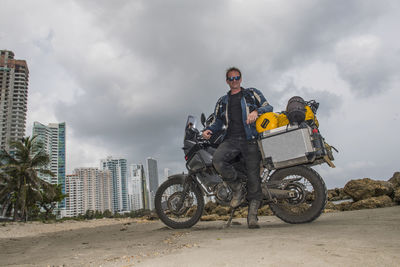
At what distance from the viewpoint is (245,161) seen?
411 cm

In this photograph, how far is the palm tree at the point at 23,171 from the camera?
92.2 feet

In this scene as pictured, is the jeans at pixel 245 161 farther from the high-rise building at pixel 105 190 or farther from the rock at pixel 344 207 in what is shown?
the high-rise building at pixel 105 190

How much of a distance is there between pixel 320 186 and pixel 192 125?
233 centimetres

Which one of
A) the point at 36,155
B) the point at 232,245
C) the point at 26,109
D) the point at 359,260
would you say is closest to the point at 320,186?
the point at 232,245

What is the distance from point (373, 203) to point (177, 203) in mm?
4102

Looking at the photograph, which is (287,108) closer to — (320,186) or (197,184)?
(320,186)

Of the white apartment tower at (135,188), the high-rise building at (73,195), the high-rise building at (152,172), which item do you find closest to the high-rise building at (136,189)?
the white apartment tower at (135,188)

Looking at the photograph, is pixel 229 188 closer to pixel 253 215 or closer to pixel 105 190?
pixel 253 215

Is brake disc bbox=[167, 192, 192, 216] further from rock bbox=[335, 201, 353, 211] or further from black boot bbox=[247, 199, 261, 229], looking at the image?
rock bbox=[335, 201, 353, 211]

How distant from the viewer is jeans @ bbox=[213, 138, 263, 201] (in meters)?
3.96

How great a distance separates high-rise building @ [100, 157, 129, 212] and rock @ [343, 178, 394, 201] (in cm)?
9157

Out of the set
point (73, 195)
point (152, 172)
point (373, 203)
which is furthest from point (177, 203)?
point (152, 172)

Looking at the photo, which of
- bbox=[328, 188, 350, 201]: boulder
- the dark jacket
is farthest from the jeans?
bbox=[328, 188, 350, 201]: boulder

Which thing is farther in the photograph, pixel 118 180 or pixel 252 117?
pixel 118 180
